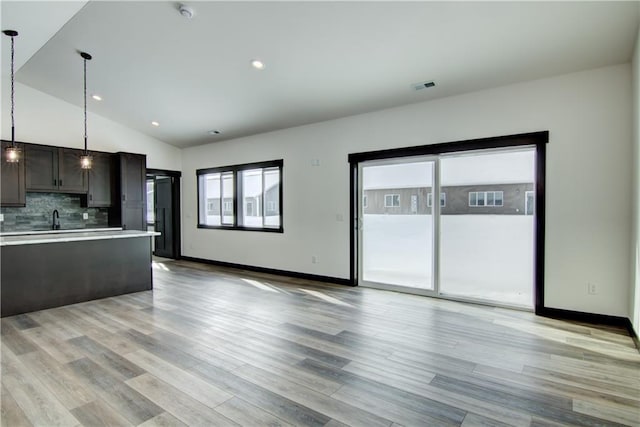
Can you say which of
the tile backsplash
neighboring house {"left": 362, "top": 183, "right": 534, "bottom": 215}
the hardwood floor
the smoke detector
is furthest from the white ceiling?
the hardwood floor

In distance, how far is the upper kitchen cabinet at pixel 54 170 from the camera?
583 centimetres

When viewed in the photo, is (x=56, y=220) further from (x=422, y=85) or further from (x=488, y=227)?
(x=488, y=227)

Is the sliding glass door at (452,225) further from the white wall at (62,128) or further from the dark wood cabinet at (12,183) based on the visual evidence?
the dark wood cabinet at (12,183)

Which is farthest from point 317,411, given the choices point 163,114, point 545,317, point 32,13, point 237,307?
point 163,114

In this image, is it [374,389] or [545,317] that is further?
[545,317]

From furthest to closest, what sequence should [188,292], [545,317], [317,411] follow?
[188,292] → [545,317] → [317,411]

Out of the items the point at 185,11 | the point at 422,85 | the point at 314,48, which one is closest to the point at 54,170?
the point at 185,11

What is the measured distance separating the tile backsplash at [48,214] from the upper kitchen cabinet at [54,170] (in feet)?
1.24

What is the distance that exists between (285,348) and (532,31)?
3795mm

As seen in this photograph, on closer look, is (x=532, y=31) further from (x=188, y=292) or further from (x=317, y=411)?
(x=188, y=292)

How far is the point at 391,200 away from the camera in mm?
5250

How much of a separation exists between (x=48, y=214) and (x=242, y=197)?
3615 millimetres

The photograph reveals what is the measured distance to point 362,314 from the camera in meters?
4.05

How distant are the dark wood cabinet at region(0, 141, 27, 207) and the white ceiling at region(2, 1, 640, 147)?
152 centimetres
